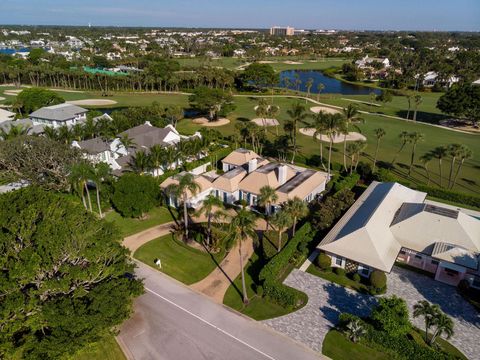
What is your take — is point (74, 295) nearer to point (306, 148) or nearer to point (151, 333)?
point (151, 333)

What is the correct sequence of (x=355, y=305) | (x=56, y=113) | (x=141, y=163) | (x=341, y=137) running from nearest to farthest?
(x=355, y=305) < (x=141, y=163) < (x=341, y=137) < (x=56, y=113)

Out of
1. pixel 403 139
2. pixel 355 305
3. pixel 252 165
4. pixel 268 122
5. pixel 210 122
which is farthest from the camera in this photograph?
pixel 210 122

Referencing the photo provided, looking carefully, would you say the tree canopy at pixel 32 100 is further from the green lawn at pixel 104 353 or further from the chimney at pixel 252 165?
the green lawn at pixel 104 353

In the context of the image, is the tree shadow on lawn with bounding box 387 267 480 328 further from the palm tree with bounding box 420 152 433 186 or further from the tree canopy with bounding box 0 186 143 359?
the tree canopy with bounding box 0 186 143 359

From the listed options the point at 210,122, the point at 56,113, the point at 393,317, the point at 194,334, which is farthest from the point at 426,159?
the point at 56,113

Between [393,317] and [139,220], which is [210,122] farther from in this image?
[393,317]

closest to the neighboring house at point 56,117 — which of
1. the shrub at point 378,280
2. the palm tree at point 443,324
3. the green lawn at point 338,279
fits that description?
the green lawn at point 338,279

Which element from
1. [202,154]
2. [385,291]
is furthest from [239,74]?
[385,291]
